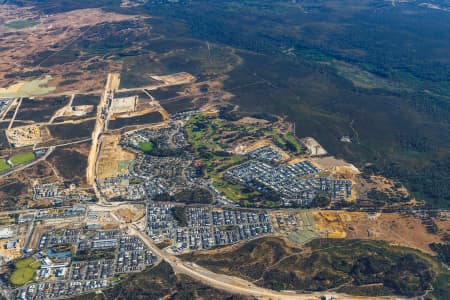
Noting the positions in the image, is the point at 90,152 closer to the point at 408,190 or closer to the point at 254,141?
the point at 254,141

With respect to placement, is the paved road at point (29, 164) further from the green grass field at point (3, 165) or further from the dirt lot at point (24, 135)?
the dirt lot at point (24, 135)

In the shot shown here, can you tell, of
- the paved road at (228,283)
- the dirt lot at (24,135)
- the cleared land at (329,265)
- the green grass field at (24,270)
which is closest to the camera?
the paved road at (228,283)

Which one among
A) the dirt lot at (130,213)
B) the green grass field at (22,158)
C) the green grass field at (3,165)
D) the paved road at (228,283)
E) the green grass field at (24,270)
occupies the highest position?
the green grass field at (22,158)

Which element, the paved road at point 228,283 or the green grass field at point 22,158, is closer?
the paved road at point 228,283

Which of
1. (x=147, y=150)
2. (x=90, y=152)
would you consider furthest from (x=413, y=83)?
(x=90, y=152)

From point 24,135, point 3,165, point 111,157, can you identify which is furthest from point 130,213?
point 24,135

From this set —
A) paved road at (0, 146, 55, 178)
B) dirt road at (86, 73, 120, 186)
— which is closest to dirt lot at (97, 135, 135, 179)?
dirt road at (86, 73, 120, 186)

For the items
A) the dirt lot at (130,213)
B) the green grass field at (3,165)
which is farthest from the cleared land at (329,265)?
the green grass field at (3,165)
